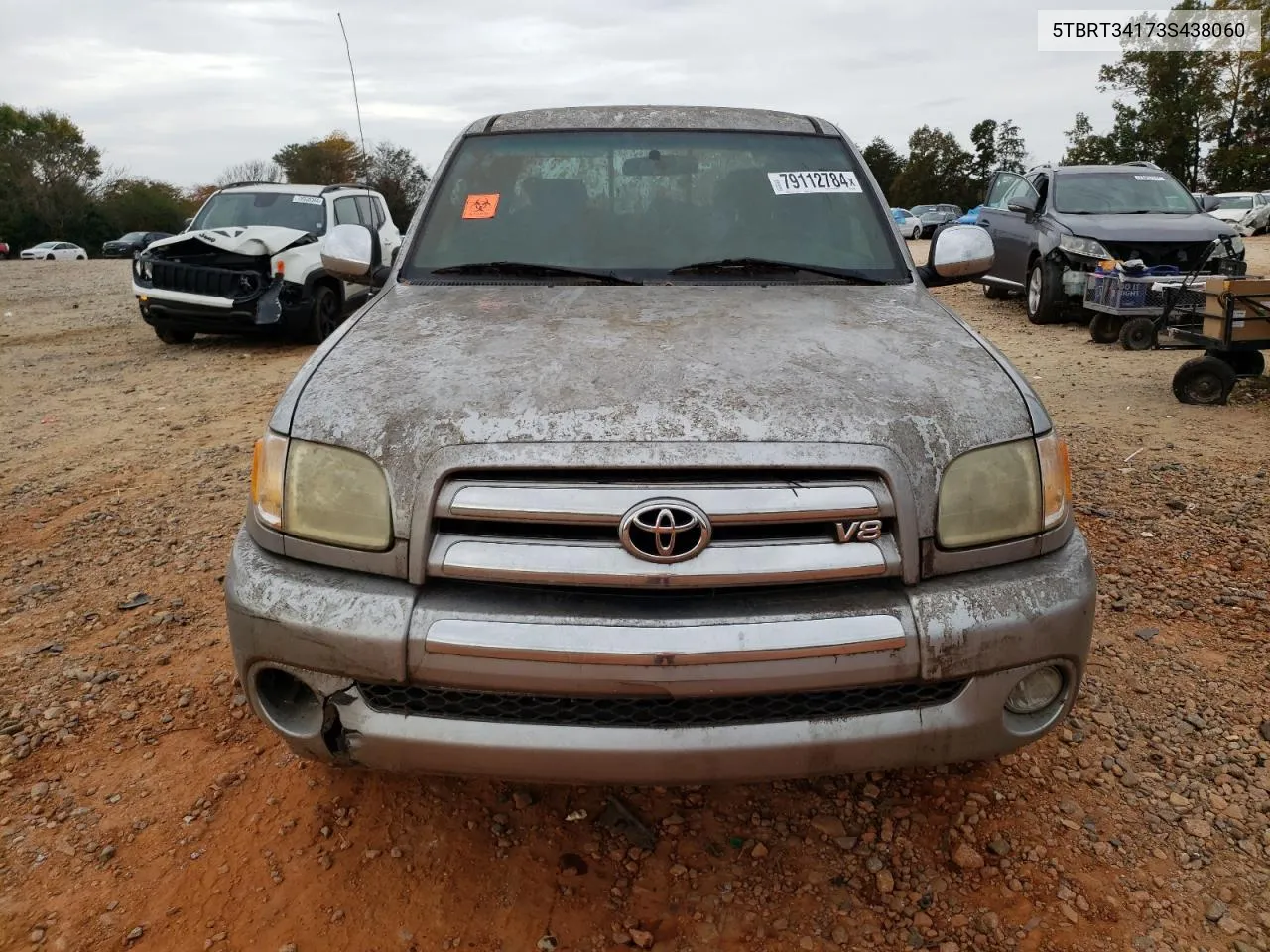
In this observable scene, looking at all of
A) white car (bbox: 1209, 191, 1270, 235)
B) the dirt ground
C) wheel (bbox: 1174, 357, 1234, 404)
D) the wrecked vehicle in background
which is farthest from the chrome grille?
white car (bbox: 1209, 191, 1270, 235)

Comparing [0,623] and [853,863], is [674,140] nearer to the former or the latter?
[853,863]

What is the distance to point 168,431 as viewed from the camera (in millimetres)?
6359

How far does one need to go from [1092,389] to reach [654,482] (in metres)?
6.37

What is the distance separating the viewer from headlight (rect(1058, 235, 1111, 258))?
930cm

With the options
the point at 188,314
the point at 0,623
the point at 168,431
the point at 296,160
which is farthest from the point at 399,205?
the point at 296,160

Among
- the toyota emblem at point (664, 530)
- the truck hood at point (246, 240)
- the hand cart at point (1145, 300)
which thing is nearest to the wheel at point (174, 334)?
the truck hood at point (246, 240)

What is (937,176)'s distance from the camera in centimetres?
5938

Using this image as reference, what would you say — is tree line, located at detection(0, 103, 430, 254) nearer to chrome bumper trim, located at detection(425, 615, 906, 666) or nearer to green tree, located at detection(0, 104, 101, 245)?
green tree, located at detection(0, 104, 101, 245)

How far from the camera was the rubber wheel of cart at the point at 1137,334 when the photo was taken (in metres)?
8.48

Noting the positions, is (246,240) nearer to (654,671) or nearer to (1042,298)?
(1042,298)

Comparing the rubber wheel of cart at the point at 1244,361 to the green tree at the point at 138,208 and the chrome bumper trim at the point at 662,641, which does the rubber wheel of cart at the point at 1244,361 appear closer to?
the chrome bumper trim at the point at 662,641

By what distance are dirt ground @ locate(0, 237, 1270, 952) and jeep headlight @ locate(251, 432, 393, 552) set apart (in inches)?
33.6

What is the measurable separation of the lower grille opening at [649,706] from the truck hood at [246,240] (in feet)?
28.2

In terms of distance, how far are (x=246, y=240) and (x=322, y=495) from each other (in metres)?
8.49
